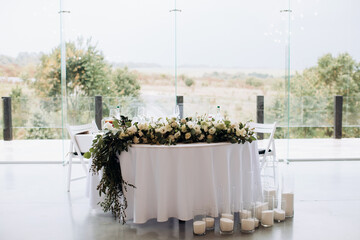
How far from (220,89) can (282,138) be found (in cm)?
136

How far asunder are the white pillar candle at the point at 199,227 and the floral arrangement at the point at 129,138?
666 millimetres

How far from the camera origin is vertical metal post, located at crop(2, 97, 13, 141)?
22.5 ft

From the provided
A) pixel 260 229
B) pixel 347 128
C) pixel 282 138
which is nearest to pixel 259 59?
pixel 282 138

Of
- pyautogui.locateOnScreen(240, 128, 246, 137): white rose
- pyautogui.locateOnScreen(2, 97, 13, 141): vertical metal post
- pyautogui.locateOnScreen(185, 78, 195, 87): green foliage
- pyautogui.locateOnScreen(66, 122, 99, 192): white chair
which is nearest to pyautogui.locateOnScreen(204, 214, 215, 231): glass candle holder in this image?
pyautogui.locateOnScreen(240, 128, 246, 137): white rose

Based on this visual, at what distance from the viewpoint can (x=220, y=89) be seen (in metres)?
6.77

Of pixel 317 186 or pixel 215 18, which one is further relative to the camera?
pixel 215 18

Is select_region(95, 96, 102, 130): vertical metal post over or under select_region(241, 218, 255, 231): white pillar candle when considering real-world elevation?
over

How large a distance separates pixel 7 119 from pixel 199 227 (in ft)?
15.5

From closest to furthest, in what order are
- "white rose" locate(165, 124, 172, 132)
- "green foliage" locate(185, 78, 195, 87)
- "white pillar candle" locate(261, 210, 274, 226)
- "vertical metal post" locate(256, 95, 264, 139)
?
"white rose" locate(165, 124, 172, 132), "white pillar candle" locate(261, 210, 274, 226), "green foliage" locate(185, 78, 195, 87), "vertical metal post" locate(256, 95, 264, 139)

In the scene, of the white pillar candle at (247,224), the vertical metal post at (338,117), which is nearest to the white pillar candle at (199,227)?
the white pillar candle at (247,224)

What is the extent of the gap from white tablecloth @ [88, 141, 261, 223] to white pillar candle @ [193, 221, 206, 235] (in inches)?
3.6

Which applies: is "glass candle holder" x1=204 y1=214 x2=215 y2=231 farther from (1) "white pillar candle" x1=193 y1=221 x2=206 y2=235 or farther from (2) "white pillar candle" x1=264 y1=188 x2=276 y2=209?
(2) "white pillar candle" x1=264 y1=188 x2=276 y2=209

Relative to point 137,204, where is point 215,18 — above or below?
above

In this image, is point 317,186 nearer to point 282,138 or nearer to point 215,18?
point 282,138
